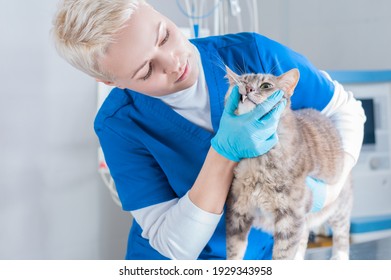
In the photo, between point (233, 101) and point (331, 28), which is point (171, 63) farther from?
point (331, 28)

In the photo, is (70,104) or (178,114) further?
(70,104)

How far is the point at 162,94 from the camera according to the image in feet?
2.60

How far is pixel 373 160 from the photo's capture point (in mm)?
1260

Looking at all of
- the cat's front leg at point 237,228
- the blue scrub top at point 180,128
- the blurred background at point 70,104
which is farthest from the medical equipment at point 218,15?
the cat's front leg at point 237,228

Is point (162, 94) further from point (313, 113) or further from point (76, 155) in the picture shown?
point (76, 155)

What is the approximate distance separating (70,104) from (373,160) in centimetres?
82

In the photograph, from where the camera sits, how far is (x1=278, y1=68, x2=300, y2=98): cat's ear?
0.66 m

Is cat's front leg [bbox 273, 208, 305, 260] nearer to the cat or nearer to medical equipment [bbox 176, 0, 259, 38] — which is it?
the cat

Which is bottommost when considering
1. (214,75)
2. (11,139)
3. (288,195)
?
(11,139)

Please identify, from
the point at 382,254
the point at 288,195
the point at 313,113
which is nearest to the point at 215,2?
the point at 313,113

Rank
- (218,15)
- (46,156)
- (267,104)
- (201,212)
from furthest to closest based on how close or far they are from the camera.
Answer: (46,156), (218,15), (201,212), (267,104)

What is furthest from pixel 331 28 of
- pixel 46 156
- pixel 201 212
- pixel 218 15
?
pixel 46 156

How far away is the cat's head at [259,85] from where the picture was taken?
64 cm

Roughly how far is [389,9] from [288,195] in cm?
69
